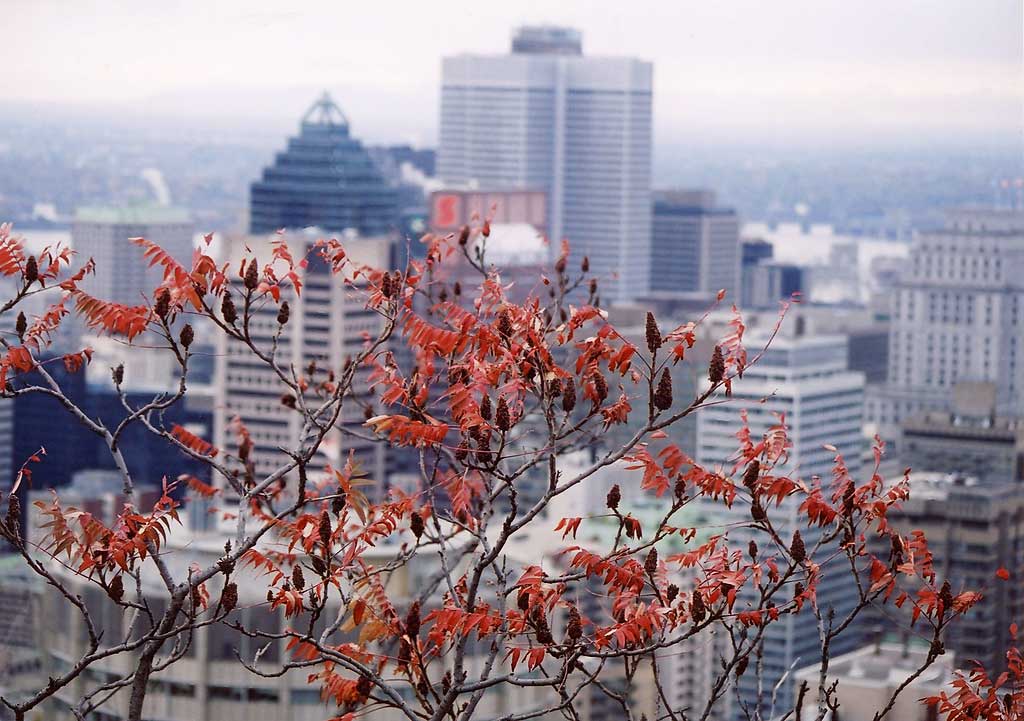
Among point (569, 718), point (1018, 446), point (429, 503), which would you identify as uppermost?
point (429, 503)

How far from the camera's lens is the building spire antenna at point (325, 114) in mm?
47125

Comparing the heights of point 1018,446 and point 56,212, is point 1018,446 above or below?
below

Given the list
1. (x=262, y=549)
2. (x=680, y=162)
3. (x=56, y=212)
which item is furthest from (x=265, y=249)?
(x=262, y=549)

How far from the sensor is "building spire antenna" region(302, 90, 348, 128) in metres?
47.1

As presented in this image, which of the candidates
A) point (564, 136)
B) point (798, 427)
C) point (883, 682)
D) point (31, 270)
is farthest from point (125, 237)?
point (31, 270)

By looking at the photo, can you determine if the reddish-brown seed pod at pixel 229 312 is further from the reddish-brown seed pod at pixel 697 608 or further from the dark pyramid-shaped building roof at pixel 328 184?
the dark pyramid-shaped building roof at pixel 328 184

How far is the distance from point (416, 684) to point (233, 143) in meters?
40.3

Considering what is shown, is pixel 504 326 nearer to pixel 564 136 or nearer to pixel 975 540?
pixel 975 540

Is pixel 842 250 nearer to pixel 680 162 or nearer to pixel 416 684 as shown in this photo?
pixel 680 162

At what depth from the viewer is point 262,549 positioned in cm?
459

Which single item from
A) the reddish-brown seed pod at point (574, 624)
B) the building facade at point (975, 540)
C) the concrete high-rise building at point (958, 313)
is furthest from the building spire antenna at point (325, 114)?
the reddish-brown seed pod at point (574, 624)

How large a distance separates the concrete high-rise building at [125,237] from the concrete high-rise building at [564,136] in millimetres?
17189

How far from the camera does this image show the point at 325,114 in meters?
48.5

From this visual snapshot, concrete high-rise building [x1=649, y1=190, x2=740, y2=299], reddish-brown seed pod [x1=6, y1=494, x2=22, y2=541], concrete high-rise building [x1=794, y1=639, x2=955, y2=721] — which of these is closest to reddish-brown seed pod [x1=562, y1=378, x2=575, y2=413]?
reddish-brown seed pod [x1=6, y1=494, x2=22, y2=541]
